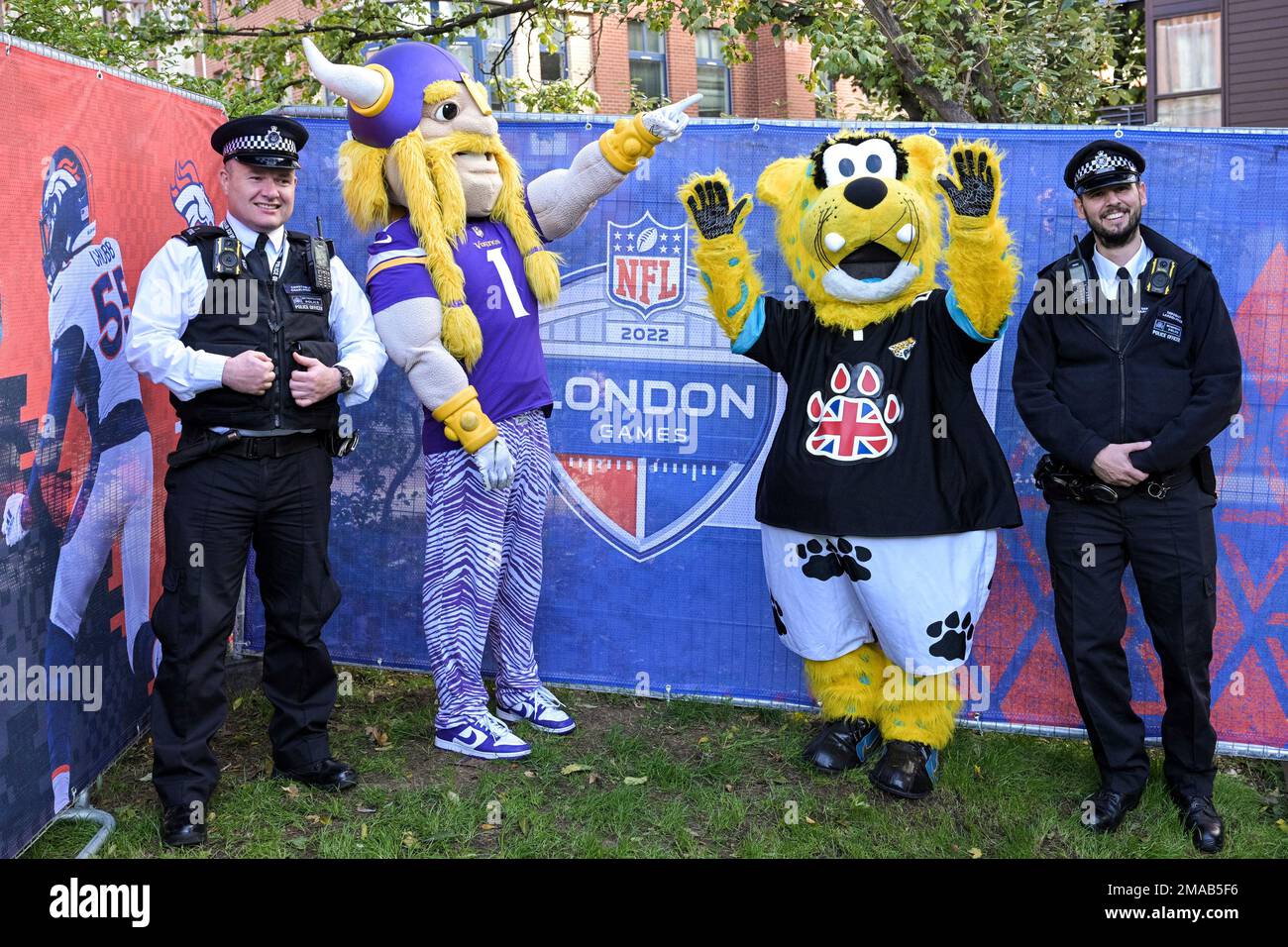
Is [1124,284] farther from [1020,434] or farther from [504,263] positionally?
[504,263]

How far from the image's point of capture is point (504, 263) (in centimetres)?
411

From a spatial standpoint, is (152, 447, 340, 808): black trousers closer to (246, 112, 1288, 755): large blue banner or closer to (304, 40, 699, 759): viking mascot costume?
(304, 40, 699, 759): viking mascot costume

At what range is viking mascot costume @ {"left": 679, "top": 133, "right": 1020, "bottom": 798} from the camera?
12.2ft

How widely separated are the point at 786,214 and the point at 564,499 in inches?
60.2

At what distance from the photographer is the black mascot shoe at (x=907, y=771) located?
3855 mm

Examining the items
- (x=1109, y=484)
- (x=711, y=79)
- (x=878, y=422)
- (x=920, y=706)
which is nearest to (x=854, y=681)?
(x=920, y=706)

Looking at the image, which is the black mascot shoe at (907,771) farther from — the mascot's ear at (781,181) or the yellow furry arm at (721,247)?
the mascot's ear at (781,181)

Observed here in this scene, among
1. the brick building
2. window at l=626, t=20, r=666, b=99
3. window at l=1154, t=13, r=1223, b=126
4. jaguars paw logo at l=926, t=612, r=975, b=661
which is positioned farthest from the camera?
window at l=626, t=20, r=666, b=99

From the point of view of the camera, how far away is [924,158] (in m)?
3.77

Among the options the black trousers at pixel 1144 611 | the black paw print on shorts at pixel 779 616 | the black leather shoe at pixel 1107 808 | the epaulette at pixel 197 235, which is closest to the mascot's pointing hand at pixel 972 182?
the black trousers at pixel 1144 611

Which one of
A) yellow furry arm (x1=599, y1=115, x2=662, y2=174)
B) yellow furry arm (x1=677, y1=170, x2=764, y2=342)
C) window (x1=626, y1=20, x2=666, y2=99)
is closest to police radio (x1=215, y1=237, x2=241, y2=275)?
yellow furry arm (x1=599, y1=115, x2=662, y2=174)

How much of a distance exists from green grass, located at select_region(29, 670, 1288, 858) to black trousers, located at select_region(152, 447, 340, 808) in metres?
0.32

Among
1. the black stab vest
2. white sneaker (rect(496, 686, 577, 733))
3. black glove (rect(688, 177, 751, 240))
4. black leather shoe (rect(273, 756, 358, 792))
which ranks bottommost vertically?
black leather shoe (rect(273, 756, 358, 792))
